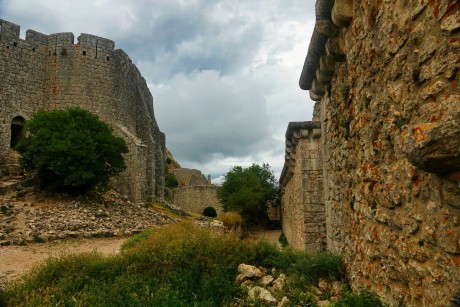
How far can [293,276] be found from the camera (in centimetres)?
477

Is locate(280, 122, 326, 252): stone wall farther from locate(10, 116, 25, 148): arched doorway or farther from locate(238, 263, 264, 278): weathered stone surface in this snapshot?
locate(10, 116, 25, 148): arched doorway

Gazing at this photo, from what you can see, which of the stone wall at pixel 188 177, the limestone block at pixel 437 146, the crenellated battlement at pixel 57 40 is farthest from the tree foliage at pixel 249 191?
the limestone block at pixel 437 146

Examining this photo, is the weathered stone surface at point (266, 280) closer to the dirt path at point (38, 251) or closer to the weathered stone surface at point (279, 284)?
the weathered stone surface at point (279, 284)

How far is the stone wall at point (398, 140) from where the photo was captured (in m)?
1.85

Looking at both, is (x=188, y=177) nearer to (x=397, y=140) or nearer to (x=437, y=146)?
(x=397, y=140)

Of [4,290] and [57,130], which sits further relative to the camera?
[57,130]

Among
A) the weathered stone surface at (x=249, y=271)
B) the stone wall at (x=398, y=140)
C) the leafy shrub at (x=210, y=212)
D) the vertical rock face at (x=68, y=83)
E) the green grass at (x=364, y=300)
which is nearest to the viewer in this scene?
the stone wall at (x=398, y=140)

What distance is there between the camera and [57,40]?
24.0 metres

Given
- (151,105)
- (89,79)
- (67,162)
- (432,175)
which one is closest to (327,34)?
(432,175)

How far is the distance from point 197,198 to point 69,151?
22324 millimetres

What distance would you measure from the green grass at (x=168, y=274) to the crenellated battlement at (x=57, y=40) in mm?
20621

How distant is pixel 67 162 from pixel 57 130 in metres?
1.81

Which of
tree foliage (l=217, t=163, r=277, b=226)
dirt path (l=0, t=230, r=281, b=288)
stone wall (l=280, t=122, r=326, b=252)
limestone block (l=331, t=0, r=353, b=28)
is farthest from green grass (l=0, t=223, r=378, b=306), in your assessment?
tree foliage (l=217, t=163, r=277, b=226)

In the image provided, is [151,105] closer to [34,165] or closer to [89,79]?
[89,79]
